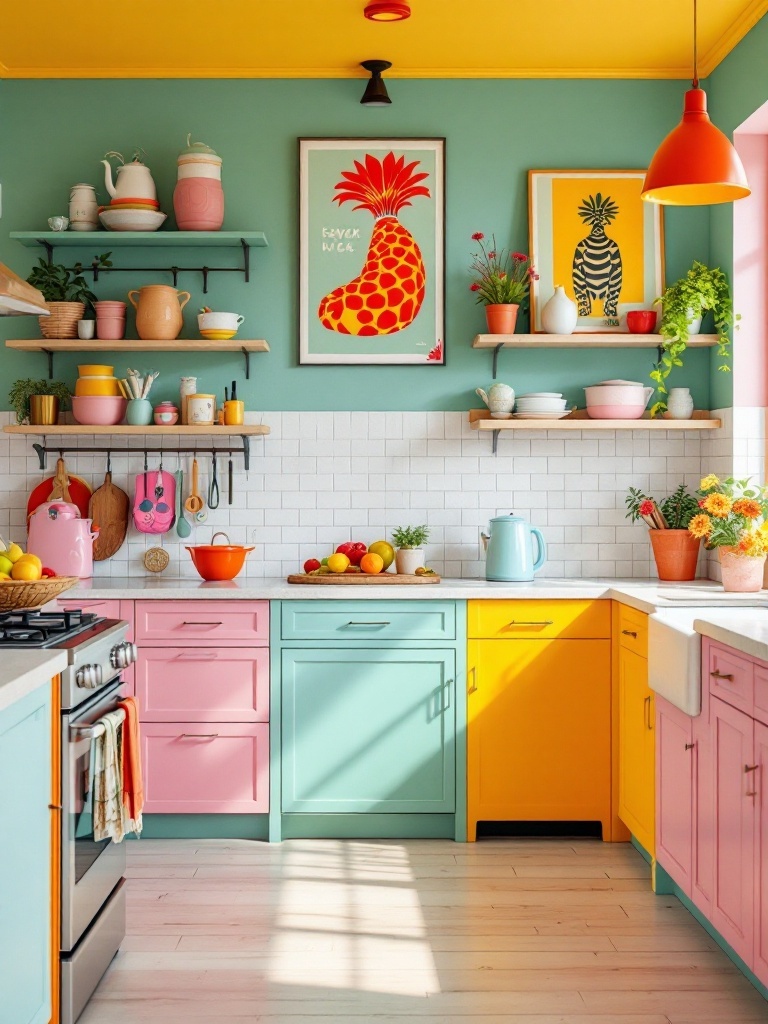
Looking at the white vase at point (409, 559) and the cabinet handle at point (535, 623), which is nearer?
the cabinet handle at point (535, 623)

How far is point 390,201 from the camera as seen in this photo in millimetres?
4512

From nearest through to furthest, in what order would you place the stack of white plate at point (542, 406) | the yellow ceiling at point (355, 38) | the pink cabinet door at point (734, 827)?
the pink cabinet door at point (734, 827) < the yellow ceiling at point (355, 38) < the stack of white plate at point (542, 406)

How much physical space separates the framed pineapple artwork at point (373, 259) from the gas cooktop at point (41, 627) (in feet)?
6.74

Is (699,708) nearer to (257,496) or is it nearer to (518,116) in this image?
(257,496)

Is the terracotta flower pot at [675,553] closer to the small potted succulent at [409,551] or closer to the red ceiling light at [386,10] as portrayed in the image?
the small potted succulent at [409,551]

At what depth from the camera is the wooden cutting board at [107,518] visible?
4461 mm

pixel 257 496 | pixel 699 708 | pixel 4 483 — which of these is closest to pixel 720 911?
pixel 699 708

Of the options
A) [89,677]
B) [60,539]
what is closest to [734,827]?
[89,677]

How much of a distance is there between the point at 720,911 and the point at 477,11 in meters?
3.16

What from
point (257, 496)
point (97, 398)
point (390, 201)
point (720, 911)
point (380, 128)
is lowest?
point (720, 911)

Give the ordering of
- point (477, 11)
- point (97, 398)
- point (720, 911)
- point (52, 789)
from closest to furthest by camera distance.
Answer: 1. point (52, 789)
2. point (720, 911)
3. point (477, 11)
4. point (97, 398)

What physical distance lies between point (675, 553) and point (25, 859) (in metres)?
2.97

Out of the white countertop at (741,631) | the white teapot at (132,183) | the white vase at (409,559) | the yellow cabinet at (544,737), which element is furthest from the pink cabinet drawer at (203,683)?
the white teapot at (132,183)

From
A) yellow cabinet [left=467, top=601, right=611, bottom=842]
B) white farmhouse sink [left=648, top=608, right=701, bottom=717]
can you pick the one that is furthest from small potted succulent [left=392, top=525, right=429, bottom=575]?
white farmhouse sink [left=648, top=608, right=701, bottom=717]
